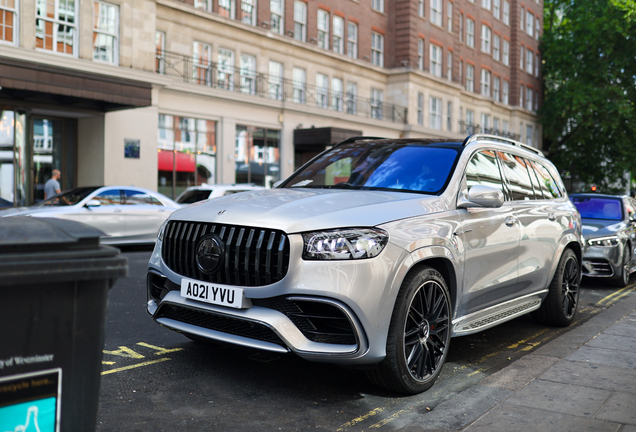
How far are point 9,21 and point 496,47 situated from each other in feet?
123

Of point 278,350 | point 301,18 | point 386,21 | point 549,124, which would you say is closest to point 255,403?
point 278,350

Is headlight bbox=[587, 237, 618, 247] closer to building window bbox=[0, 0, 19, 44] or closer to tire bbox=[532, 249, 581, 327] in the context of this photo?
tire bbox=[532, 249, 581, 327]

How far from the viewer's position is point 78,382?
2.14 metres

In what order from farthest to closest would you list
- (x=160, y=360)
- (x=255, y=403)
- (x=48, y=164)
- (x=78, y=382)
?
(x=48, y=164)
(x=160, y=360)
(x=255, y=403)
(x=78, y=382)

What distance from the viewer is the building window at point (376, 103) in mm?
32656

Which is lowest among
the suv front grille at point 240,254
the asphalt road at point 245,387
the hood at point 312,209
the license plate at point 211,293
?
the asphalt road at point 245,387

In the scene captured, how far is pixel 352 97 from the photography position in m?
31.2

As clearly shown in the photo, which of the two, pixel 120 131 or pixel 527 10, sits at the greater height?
pixel 527 10

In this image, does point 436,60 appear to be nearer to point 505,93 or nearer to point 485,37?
point 485,37

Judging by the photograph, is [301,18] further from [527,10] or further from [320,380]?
[527,10]

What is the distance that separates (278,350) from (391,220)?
106 cm

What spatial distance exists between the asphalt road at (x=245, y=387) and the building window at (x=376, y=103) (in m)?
27.7

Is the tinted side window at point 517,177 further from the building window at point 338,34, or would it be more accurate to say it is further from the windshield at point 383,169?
the building window at point 338,34

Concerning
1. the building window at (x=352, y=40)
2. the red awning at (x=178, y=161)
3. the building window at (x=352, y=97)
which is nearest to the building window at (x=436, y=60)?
the building window at (x=352, y=40)
